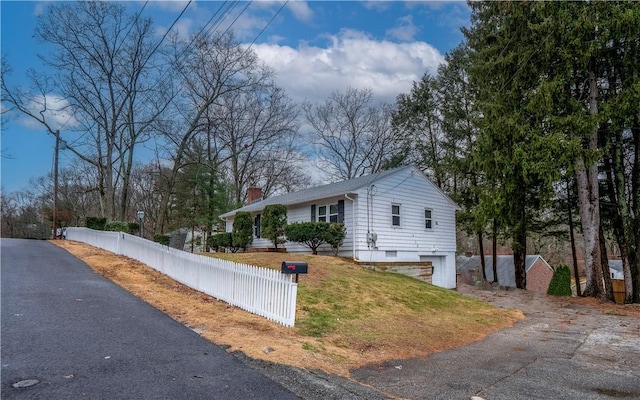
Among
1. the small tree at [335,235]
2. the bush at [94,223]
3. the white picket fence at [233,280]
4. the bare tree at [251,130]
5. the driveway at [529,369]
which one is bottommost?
the driveway at [529,369]

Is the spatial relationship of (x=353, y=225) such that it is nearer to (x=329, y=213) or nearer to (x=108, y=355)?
(x=329, y=213)

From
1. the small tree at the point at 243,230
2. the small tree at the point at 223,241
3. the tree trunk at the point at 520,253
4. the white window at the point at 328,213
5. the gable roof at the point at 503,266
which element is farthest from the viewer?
the gable roof at the point at 503,266

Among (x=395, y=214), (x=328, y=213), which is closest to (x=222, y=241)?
(x=328, y=213)

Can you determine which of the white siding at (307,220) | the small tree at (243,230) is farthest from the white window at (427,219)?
the small tree at (243,230)

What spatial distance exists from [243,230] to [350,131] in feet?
57.5

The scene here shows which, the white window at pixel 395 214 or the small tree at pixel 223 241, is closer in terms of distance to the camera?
the white window at pixel 395 214

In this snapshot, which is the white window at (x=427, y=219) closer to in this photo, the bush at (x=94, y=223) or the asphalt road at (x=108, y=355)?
the asphalt road at (x=108, y=355)

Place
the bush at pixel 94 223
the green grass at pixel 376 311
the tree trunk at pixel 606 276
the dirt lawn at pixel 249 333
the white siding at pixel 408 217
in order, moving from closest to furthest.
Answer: the dirt lawn at pixel 249 333, the green grass at pixel 376 311, the tree trunk at pixel 606 276, the white siding at pixel 408 217, the bush at pixel 94 223

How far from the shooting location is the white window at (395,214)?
18.2m

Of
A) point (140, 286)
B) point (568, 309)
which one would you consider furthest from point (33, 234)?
point (568, 309)

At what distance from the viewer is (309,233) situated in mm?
16656

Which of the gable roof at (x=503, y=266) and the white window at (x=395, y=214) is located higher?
the white window at (x=395, y=214)

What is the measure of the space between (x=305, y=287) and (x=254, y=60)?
2257cm

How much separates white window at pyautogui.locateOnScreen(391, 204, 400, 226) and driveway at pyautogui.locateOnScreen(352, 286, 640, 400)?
902cm
